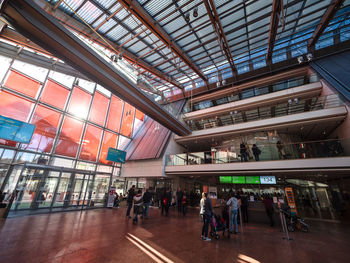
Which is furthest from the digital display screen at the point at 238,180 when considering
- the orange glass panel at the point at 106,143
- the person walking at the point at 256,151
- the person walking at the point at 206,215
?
the orange glass panel at the point at 106,143

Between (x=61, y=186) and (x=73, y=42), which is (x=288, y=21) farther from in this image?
(x=61, y=186)

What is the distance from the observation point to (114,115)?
53.2 ft

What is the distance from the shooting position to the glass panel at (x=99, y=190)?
1145 centimetres

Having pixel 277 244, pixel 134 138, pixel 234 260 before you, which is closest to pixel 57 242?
pixel 234 260

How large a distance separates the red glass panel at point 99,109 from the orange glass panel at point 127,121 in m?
2.36

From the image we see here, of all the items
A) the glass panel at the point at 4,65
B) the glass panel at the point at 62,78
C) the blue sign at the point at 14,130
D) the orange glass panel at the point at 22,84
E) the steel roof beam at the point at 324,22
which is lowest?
the blue sign at the point at 14,130

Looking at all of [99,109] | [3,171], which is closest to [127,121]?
[99,109]

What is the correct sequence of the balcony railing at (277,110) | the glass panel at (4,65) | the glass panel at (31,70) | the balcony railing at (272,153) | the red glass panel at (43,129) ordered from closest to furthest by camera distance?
the balcony railing at (272,153)
the glass panel at (4,65)
the balcony railing at (277,110)
the glass panel at (31,70)
the red glass panel at (43,129)

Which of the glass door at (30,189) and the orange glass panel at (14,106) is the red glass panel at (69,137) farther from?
the glass door at (30,189)

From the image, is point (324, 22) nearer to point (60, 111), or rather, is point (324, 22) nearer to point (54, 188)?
point (60, 111)

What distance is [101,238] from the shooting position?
4605mm

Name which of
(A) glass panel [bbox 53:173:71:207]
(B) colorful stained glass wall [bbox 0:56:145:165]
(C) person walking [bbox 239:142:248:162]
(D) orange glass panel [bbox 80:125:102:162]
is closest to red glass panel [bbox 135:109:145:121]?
(B) colorful stained glass wall [bbox 0:56:145:165]

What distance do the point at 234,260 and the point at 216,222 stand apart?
6.19ft

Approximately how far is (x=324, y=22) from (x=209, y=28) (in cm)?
719
